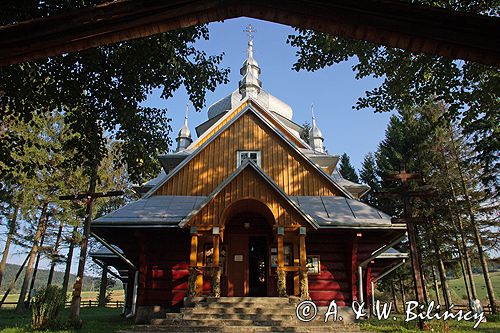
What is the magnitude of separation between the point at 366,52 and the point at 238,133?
24.6 feet

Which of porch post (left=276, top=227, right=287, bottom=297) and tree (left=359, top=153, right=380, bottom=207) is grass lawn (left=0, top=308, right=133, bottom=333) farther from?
tree (left=359, top=153, right=380, bottom=207)

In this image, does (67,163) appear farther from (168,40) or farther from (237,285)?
(237,285)

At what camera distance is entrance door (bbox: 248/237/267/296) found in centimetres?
1316

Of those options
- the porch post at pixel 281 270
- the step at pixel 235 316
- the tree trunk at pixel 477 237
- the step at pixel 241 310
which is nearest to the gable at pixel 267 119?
the porch post at pixel 281 270

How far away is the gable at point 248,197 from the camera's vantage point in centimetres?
1101

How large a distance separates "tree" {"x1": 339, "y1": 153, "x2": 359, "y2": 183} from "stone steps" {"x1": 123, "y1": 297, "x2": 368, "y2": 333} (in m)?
28.8

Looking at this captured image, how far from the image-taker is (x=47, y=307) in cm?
1159

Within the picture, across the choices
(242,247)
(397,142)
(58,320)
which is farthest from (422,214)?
(58,320)

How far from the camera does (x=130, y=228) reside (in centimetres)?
1183

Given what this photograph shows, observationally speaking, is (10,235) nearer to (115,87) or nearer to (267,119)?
(267,119)

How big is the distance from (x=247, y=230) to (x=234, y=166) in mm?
2496

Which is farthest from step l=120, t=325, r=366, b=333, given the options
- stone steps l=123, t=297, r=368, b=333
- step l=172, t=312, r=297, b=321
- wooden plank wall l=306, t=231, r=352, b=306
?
wooden plank wall l=306, t=231, r=352, b=306

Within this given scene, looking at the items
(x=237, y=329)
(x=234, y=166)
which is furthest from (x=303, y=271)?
(x=234, y=166)

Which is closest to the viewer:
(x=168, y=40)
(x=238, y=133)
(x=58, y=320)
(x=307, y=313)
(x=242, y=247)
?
(x=168, y=40)
